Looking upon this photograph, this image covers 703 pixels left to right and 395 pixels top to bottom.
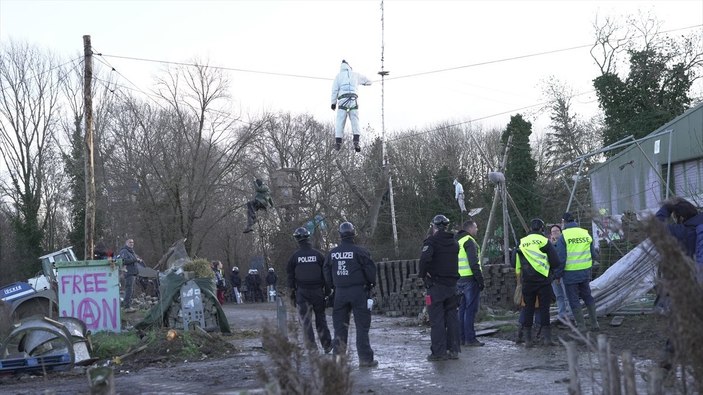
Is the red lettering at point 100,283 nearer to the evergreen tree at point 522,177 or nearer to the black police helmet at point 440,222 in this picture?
the black police helmet at point 440,222

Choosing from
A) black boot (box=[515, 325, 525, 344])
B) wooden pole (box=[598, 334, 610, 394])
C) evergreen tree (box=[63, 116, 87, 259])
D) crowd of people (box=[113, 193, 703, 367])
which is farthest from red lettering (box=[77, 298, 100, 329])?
evergreen tree (box=[63, 116, 87, 259])

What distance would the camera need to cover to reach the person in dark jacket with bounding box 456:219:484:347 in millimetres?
13609

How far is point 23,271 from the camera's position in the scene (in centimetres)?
5609

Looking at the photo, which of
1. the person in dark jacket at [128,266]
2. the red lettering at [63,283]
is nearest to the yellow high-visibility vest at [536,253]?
the red lettering at [63,283]

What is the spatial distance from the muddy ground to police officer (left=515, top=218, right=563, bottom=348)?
1.40 feet

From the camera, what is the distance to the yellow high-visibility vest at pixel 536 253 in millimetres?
12805

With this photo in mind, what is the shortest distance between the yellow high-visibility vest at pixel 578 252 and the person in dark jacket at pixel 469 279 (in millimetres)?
1432

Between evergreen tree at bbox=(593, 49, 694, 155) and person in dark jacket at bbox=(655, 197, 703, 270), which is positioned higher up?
evergreen tree at bbox=(593, 49, 694, 155)

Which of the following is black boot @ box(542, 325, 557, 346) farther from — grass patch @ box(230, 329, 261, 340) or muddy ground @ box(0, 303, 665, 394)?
grass patch @ box(230, 329, 261, 340)

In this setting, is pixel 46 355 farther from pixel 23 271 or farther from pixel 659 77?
pixel 23 271

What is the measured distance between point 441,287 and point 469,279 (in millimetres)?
1921

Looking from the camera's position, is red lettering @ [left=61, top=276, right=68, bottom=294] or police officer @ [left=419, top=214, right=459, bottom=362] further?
red lettering @ [left=61, top=276, right=68, bottom=294]

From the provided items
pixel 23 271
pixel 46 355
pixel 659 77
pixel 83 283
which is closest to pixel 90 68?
pixel 83 283

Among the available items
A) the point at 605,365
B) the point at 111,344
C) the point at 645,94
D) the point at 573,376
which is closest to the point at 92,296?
the point at 111,344
